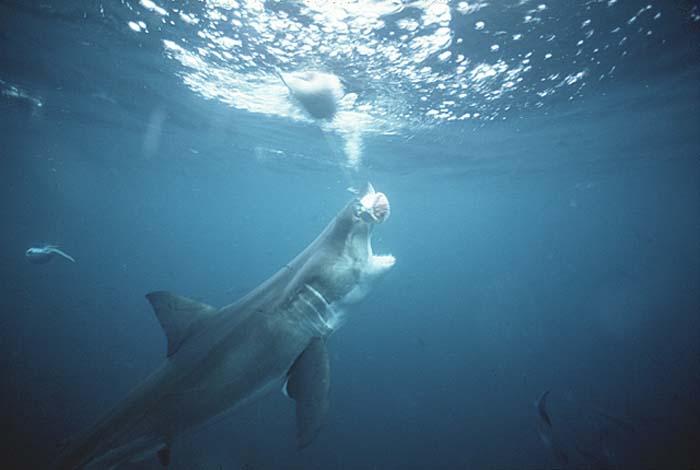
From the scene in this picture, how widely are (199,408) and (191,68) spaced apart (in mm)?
12626

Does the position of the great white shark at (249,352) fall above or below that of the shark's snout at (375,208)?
below

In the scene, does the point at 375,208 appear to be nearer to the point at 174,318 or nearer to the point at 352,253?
the point at 352,253

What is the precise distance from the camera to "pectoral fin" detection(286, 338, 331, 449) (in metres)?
2.71

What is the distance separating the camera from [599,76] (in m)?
11.4

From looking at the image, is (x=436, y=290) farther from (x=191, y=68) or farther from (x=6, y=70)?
(x=6, y=70)

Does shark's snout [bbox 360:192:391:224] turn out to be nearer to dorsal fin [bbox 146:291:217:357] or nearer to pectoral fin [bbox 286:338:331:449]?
pectoral fin [bbox 286:338:331:449]

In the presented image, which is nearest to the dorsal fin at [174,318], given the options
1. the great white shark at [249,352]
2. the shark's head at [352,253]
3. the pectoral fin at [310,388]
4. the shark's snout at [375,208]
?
the great white shark at [249,352]

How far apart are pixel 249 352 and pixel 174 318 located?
0.87 m

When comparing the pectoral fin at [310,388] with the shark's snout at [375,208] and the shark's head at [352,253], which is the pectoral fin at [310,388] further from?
the shark's snout at [375,208]

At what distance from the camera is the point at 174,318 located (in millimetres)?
3111

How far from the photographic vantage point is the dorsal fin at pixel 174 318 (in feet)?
10.2

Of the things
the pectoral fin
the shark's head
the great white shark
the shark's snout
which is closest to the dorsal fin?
the great white shark

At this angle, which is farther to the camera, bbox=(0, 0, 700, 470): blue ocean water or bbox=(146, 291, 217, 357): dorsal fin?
bbox=(0, 0, 700, 470): blue ocean water

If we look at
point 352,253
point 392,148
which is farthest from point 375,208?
point 392,148
